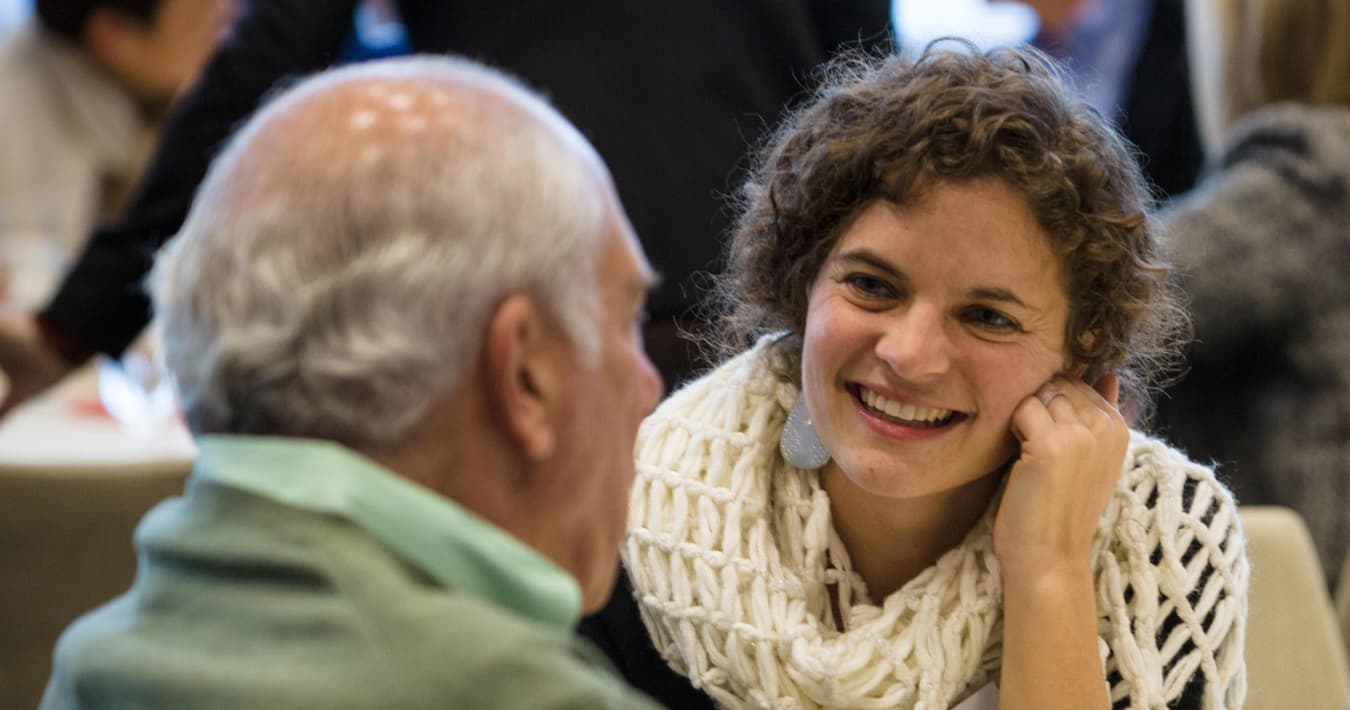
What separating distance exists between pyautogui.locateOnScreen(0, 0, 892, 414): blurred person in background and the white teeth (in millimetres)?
606

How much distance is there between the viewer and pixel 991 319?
62.2 inches

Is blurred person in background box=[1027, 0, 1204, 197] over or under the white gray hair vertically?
under

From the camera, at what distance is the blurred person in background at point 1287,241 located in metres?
2.49

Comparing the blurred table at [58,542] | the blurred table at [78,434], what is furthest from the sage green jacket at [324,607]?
the blurred table at [78,434]

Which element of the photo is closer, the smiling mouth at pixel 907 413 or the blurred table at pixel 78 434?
the smiling mouth at pixel 907 413

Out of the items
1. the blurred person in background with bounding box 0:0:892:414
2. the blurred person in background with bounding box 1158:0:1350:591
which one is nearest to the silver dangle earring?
the blurred person in background with bounding box 0:0:892:414

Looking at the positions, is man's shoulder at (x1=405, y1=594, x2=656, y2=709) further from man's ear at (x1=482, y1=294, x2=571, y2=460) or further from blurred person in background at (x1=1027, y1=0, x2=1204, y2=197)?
blurred person in background at (x1=1027, y1=0, x2=1204, y2=197)

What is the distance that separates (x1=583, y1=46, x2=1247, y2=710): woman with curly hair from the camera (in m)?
1.55

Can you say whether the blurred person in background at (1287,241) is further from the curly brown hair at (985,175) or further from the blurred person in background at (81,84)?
the blurred person in background at (81,84)

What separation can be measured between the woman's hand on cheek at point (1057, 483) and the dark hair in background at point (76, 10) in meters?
3.32

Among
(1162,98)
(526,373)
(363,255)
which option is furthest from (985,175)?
(1162,98)

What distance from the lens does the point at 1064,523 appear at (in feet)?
5.16

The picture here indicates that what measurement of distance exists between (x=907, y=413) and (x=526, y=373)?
2.09ft

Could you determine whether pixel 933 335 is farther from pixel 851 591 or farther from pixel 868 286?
pixel 851 591
